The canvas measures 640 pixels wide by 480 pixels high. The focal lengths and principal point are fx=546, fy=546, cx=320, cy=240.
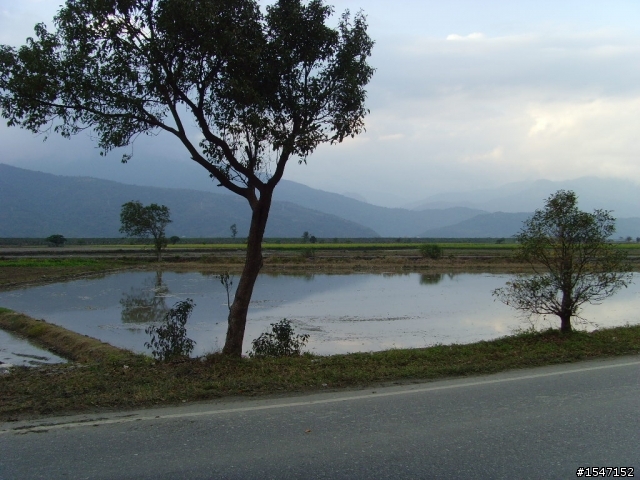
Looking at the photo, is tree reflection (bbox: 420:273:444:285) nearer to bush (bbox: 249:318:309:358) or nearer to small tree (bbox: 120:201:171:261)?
bush (bbox: 249:318:309:358)

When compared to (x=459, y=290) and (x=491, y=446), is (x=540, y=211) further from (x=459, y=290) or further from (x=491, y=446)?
(x=459, y=290)

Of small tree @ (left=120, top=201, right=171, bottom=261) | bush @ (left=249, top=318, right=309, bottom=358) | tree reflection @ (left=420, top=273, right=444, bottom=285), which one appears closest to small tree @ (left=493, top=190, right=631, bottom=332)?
bush @ (left=249, top=318, right=309, bottom=358)

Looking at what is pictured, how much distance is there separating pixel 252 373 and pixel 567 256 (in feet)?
25.7

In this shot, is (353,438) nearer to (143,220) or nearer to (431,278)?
(431,278)

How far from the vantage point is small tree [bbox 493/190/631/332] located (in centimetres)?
1216

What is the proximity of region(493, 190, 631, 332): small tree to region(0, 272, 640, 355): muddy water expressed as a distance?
3.28m

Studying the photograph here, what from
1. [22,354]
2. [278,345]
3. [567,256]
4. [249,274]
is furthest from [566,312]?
[22,354]

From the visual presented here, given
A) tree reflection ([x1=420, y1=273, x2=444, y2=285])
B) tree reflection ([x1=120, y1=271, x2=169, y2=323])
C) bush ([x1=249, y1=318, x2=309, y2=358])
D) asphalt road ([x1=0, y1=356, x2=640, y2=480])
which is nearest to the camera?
asphalt road ([x1=0, y1=356, x2=640, y2=480])

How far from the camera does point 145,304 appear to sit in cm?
2642

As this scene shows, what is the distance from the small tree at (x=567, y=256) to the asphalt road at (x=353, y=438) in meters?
5.08

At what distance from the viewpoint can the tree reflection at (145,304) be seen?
22.1 meters

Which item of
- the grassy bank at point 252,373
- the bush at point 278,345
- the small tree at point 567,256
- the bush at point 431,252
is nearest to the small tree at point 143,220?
the bush at point 431,252

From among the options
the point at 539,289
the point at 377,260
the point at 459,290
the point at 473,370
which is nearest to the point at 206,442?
the point at 473,370

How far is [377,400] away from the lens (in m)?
7.03
